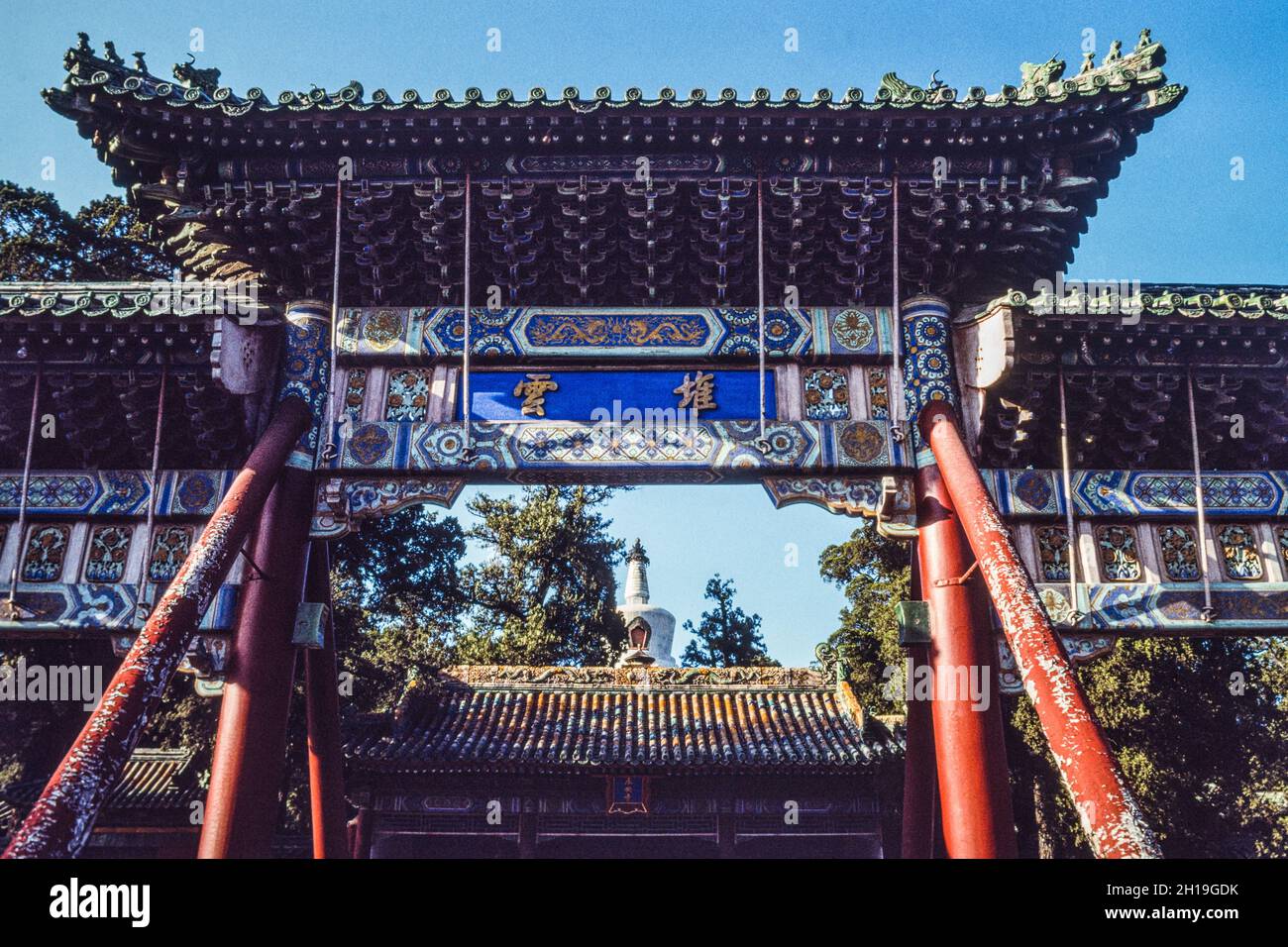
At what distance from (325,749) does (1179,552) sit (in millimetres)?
7471

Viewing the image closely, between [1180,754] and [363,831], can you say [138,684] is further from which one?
[1180,754]

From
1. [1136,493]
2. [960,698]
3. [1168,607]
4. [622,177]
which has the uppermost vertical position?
[622,177]

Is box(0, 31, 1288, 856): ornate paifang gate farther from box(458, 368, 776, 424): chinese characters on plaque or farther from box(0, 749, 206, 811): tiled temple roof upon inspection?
box(0, 749, 206, 811): tiled temple roof

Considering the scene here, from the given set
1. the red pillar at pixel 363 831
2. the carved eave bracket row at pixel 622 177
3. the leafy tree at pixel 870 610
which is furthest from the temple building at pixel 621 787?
the carved eave bracket row at pixel 622 177

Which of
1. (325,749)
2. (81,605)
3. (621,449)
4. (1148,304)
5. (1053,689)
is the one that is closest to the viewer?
(1053,689)

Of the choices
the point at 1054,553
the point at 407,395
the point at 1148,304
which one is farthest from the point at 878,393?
the point at 407,395

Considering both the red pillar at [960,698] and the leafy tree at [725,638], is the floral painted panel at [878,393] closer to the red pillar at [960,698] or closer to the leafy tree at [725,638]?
the red pillar at [960,698]

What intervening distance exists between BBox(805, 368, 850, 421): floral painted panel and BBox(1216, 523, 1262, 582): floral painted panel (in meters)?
3.14

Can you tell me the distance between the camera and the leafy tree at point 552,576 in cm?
2914

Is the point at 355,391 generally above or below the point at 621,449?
above

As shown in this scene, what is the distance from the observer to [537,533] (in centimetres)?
2998

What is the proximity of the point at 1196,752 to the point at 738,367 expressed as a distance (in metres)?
14.3

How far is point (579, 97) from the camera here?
7734 mm

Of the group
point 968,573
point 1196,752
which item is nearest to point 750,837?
point 1196,752
